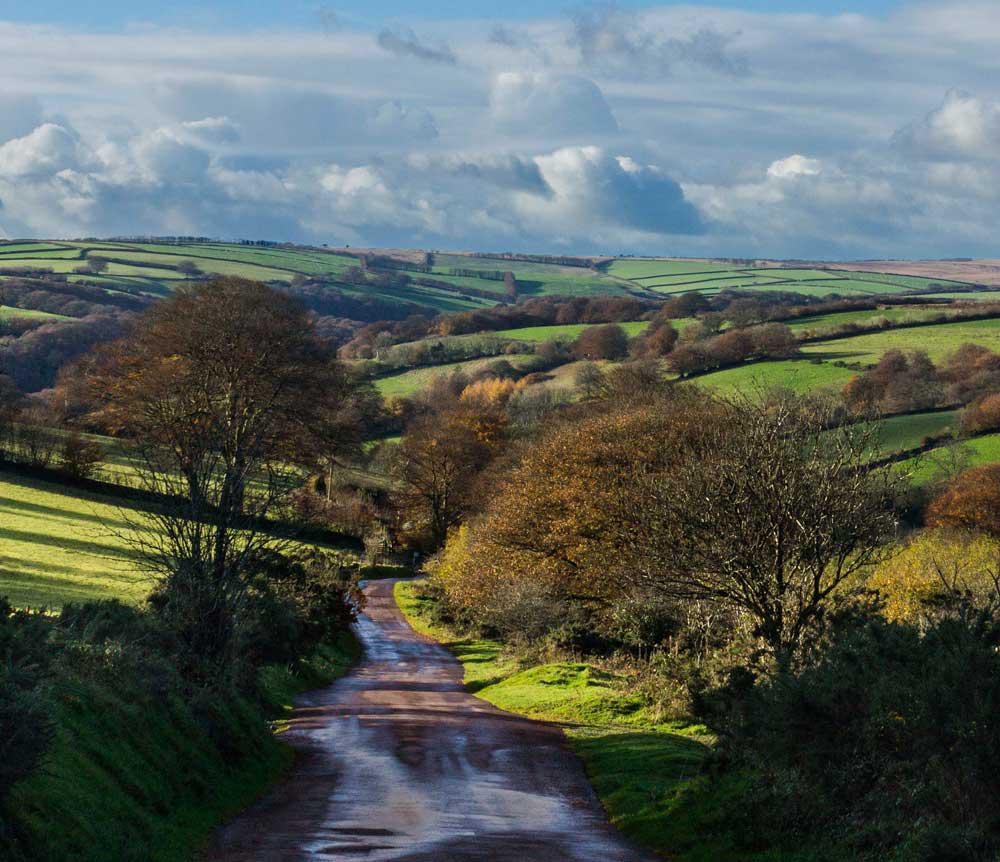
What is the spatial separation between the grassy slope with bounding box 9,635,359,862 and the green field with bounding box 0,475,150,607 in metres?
10.8

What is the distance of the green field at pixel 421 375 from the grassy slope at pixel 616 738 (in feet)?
264

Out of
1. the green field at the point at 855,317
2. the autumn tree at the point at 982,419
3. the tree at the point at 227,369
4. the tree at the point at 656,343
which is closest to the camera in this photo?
the tree at the point at 227,369

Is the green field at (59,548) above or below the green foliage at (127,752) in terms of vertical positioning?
below

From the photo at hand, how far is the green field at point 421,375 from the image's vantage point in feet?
435

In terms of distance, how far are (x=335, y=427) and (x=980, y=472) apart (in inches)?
1721

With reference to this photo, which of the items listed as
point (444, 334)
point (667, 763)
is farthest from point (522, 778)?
point (444, 334)

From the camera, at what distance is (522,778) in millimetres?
24469

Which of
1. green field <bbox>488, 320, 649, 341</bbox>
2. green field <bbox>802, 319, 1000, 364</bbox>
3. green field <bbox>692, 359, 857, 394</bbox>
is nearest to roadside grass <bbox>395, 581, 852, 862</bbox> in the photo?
green field <bbox>692, 359, 857, 394</bbox>

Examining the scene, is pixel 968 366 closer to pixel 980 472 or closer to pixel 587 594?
pixel 980 472

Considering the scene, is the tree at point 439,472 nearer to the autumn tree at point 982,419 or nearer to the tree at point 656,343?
the autumn tree at point 982,419

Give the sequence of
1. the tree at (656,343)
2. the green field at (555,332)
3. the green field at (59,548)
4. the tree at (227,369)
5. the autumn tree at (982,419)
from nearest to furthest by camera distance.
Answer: the green field at (59,548) → the tree at (227,369) → the autumn tree at (982,419) → the tree at (656,343) → the green field at (555,332)

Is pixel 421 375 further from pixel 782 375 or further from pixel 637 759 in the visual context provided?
pixel 637 759

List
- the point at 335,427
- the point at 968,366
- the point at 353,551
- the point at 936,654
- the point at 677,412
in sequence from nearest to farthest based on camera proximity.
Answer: the point at 936,654 → the point at 677,412 → the point at 335,427 → the point at 353,551 → the point at 968,366

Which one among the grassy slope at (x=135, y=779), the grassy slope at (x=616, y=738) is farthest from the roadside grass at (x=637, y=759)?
the grassy slope at (x=135, y=779)
